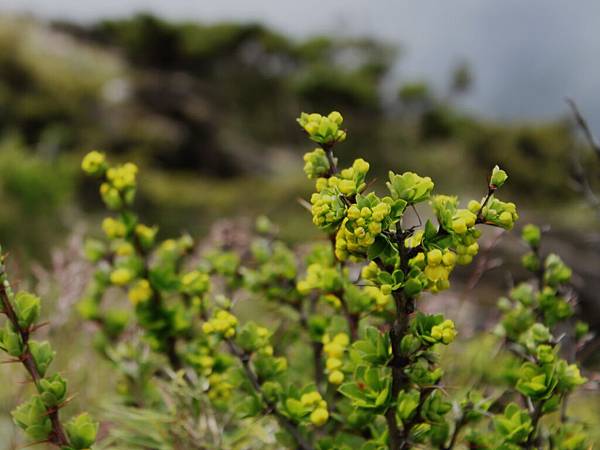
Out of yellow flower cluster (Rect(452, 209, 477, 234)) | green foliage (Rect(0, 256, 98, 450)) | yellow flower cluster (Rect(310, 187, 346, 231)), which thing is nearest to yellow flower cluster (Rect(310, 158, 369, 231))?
yellow flower cluster (Rect(310, 187, 346, 231))

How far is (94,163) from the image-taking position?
3.14 feet

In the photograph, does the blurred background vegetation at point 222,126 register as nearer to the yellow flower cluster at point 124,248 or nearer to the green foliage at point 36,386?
the yellow flower cluster at point 124,248

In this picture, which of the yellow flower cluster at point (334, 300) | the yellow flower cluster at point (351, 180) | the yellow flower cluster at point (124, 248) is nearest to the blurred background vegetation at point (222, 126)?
the yellow flower cluster at point (124, 248)

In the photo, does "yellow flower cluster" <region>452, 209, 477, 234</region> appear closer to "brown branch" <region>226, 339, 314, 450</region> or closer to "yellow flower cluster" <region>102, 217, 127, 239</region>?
"brown branch" <region>226, 339, 314, 450</region>

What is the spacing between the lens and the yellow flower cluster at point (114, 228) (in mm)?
1015

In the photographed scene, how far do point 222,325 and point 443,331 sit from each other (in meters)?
0.31

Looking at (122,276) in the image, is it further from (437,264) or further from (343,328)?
(437,264)

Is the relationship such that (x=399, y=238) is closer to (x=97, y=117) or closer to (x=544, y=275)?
(x=544, y=275)

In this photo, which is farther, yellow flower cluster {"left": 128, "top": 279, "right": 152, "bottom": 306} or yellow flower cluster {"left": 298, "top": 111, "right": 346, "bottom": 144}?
yellow flower cluster {"left": 128, "top": 279, "right": 152, "bottom": 306}

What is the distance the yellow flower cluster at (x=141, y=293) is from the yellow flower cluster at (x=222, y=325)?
270mm

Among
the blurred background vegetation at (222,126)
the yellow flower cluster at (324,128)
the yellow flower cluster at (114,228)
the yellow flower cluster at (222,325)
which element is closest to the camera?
the yellow flower cluster at (324,128)

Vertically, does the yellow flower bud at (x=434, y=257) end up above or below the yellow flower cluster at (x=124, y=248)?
below

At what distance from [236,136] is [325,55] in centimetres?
469

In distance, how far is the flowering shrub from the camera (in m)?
0.62
